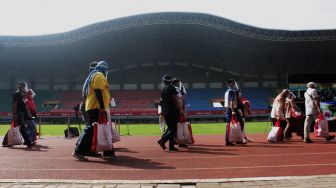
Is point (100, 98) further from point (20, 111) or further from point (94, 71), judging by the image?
point (20, 111)

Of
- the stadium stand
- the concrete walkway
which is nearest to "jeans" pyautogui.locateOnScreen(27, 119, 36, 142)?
the concrete walkway

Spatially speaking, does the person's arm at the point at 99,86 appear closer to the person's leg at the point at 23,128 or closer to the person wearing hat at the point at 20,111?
the person wearing hat at the point at 20,111

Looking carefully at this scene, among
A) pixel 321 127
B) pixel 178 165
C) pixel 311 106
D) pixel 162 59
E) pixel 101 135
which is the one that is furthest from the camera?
pixel 162 59

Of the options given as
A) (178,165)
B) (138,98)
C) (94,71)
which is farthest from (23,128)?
(138,98)

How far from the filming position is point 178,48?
5228 cm

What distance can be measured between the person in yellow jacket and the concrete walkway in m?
2.36

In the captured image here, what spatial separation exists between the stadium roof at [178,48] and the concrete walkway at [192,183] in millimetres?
40761

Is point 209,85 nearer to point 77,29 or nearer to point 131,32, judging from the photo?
point 131,32

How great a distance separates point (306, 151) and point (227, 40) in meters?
40.7

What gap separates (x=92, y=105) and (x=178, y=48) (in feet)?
147

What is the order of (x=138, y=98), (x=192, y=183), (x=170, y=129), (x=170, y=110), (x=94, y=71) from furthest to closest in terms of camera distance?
(x=138, y=98), (x=170, y=110), (x=170, y=129), (x=94, y=71), (x=192, y=183)

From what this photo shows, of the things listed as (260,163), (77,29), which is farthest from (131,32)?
(260,163)

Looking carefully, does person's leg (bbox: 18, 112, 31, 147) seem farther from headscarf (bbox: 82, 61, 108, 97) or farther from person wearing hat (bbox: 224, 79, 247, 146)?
person wearing hat (bbox: 224, 79, 247, 146)

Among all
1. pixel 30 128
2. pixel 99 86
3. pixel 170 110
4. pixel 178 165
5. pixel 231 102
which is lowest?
pixel 178 165
